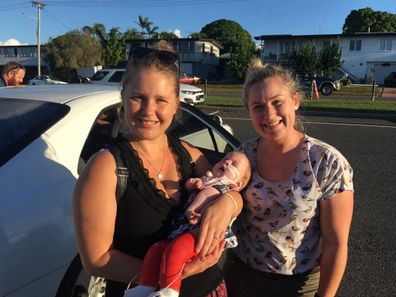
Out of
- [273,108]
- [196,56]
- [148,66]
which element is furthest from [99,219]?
[196,56]

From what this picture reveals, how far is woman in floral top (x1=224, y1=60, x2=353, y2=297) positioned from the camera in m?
1.74

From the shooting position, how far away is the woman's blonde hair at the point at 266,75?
1855 millimetres

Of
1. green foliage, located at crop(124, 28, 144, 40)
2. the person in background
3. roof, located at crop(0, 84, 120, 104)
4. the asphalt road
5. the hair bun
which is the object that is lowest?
the asphalt road

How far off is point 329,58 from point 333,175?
130ft

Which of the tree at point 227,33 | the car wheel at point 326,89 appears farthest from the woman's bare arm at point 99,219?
the tree at point 227,33

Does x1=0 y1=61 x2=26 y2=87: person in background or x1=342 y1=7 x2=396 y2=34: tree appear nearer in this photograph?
x1=0 y1=61 x2=26 y2=87: person in background

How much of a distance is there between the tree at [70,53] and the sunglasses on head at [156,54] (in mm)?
52343

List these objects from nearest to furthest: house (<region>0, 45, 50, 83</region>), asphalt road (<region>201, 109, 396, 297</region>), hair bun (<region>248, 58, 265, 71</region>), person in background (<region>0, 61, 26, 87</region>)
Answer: hair bun (<region>248, 58, 265, 71</region>), asphalt road (<region>201, 109, 396, 297</region>), person in background (<region>0, 61, 26, 87</region>), house (<region>0, 45, 50, 83</region>)

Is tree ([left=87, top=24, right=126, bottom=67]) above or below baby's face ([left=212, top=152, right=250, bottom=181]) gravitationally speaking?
above

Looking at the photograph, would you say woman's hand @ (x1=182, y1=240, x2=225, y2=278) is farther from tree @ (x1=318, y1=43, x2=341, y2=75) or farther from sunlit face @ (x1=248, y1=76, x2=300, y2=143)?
tree @ (x1=318, y1=43, x2=341, y2=75)

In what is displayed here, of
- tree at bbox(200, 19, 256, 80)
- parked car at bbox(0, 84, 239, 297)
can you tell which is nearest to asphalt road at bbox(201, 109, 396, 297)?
parked car at bbox(0, 84, 239, 297)

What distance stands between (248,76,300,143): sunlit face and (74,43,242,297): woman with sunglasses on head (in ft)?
1.20

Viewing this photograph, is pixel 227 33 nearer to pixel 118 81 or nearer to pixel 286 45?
pixel 286 45

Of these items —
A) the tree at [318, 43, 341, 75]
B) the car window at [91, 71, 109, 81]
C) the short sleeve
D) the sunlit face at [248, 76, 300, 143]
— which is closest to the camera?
the short sleeve
